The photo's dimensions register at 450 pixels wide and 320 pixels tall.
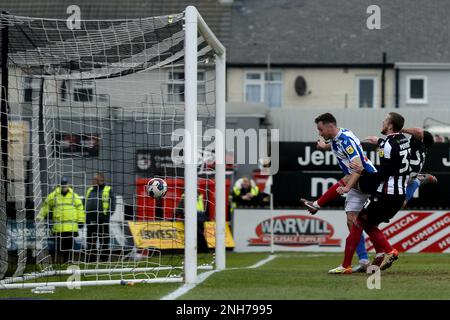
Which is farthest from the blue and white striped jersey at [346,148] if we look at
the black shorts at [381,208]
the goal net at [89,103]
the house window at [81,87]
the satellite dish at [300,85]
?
the satellite dish at [300,85]

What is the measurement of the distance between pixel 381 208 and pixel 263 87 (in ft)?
113

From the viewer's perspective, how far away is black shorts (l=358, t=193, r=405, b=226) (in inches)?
511

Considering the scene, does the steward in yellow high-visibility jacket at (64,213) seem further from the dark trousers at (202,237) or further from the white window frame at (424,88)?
the white window frame at (424,88)

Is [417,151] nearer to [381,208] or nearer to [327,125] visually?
[381,208]

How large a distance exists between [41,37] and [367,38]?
34007mm

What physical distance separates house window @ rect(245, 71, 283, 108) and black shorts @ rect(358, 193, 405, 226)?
33.9m

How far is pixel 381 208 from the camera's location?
12984mm

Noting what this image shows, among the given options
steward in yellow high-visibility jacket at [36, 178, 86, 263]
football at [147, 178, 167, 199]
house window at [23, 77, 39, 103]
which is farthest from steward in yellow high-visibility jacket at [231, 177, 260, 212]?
football at [147, 178, 167, 199]

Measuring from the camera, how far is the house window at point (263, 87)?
47.3 m

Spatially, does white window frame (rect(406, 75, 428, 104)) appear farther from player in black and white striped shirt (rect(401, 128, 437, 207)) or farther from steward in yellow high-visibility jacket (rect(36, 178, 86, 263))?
player in black and white striped shirt (rect(401, 128, 437, 207))
